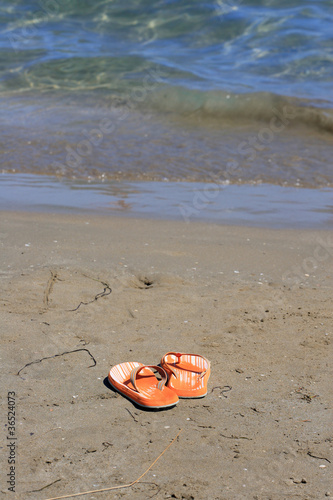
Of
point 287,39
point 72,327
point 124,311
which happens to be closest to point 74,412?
point 72,327

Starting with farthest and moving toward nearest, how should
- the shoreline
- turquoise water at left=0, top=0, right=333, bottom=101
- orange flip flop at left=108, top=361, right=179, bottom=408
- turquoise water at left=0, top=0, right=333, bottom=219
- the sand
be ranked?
turquoise water at left=0, top=0, right=333, bottom=101
turquoise water at left=0, top=0, right=333, bottom=219
the shoreline
orange flip flop at left=108, top=361, right=179, bottom=408
the sand

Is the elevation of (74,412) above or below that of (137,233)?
above

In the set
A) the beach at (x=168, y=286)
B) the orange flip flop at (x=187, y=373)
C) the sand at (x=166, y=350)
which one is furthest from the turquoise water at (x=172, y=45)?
the orange flip flop at (x=187, y=373)

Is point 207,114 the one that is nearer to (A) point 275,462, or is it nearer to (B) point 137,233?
(B) point 137,233

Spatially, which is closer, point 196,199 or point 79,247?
point 79,247

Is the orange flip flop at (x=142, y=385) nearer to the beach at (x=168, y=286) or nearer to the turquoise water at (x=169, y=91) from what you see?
the beach at (x=168, y=286)

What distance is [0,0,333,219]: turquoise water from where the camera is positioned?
22.6ft

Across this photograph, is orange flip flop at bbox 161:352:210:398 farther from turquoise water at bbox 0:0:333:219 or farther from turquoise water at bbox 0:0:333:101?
turquoise water at bbox 0:0:333:101

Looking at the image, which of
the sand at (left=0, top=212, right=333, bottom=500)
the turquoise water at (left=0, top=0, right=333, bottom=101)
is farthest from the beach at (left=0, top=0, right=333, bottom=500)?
A: the turquoise water at (left=0, top=0, right=333, bottom=101)

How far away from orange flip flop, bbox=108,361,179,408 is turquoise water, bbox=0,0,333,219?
13.5ft

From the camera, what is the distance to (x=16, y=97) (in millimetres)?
10203

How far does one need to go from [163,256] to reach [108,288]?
2.23ft

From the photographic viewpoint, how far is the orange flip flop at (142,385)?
2.22 meters

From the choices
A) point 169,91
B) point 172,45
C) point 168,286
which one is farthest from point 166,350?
point 172,45
